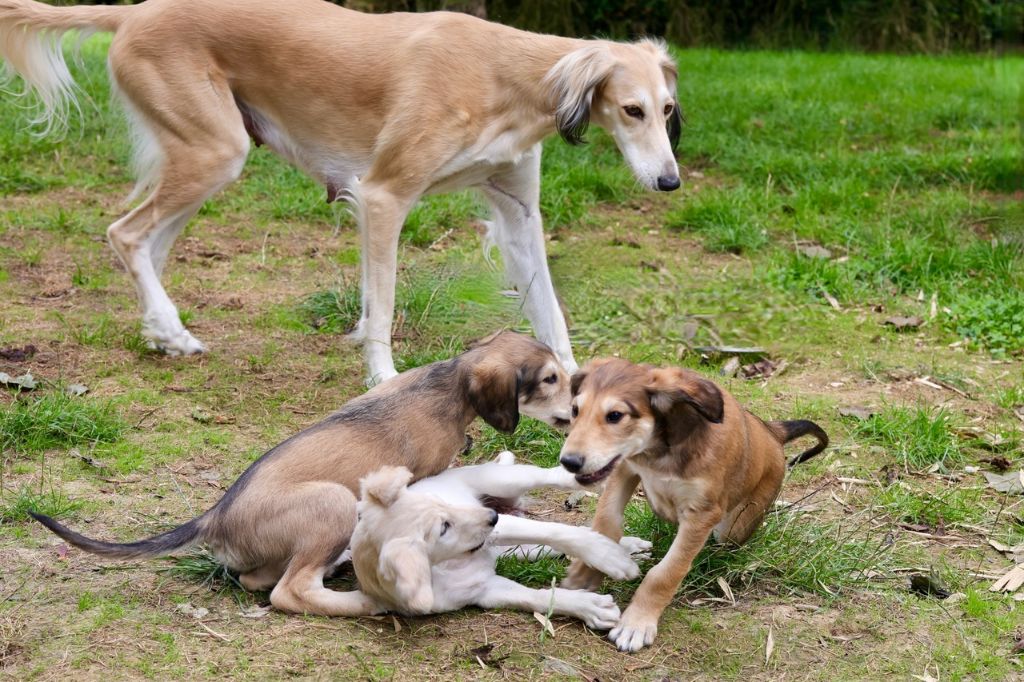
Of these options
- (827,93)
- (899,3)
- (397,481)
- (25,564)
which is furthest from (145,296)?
(899,3)

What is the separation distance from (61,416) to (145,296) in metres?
1.21

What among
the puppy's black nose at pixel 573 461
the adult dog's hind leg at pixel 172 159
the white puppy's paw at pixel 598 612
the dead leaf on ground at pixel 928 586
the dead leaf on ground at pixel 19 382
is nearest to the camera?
the puppy's black nose at pixel 573 461

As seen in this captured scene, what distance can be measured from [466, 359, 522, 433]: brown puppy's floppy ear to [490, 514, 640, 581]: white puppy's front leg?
448mm

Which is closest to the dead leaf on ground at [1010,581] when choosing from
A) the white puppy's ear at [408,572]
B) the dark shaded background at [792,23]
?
the white puppy's ear at [408,572]

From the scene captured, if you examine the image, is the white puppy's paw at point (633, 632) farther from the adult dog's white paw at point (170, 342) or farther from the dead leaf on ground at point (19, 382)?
the adult dog's white paw at point (170, 342)

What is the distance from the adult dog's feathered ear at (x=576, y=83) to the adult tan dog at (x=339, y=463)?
1497 mm

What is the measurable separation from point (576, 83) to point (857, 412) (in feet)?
6.39

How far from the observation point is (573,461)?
3.44 meters

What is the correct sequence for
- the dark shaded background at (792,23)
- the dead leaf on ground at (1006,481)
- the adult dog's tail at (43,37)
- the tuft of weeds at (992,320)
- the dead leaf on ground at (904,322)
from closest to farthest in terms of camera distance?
1. the dead leaf on ground at (1006,481)
2. the adult dog's tail at (43,37)
3. the tuft of weeds at (992,320)
4. the dead leaf on ground at (904,322)
5. the dark shaded background at (792,23)

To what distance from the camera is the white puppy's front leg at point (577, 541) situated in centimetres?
365

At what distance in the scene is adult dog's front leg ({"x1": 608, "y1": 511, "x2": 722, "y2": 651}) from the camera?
Result: 3.50 metres

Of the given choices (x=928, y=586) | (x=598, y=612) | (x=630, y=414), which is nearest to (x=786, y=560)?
(x=928, y=586)

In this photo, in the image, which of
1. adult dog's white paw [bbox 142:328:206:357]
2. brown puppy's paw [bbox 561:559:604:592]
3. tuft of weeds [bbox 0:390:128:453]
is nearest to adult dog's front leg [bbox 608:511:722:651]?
brown puppy's paw [bbox 561:559:604:592]

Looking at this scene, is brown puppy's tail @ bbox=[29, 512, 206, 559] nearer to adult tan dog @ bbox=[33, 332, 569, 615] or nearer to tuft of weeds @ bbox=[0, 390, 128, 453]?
adult tan dog @ bbox=[33, 332, 569, 615]
